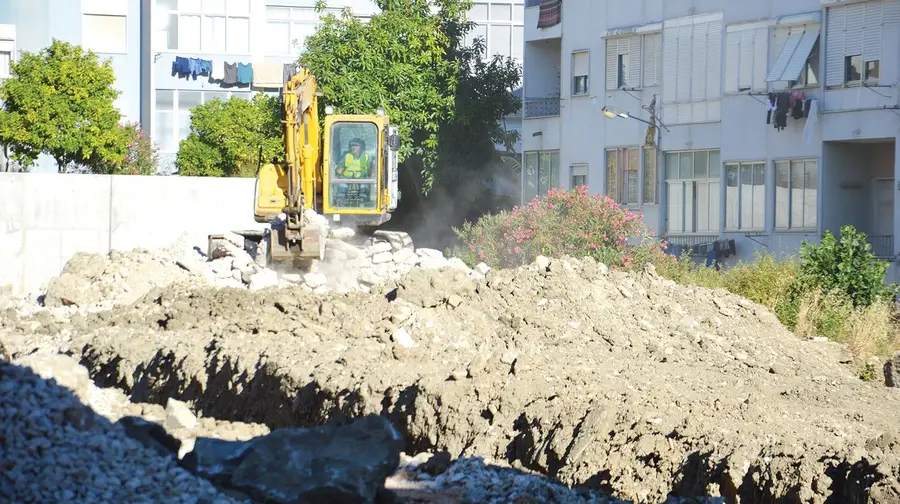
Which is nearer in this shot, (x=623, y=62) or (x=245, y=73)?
(x=623, y=62)

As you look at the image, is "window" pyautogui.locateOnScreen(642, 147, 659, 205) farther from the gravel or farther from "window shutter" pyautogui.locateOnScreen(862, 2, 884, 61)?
the gravel

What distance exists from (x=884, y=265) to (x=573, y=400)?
9.54 metres

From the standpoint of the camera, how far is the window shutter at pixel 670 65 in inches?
1171

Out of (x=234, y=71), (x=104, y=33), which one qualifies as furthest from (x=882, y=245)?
(x=104, y=33)

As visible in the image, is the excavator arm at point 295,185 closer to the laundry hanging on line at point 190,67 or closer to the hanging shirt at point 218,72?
the laundry hanging on line at point 190,67

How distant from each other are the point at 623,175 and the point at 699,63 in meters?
3.80

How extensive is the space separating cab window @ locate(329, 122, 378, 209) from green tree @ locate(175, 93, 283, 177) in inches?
723

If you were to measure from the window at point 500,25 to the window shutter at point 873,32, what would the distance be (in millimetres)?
21495

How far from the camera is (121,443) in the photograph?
782 centimetres

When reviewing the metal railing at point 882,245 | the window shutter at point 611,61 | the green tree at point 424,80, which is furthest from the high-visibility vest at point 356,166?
the window shutter at point 611,61

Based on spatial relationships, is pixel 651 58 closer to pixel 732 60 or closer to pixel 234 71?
pixel 732 60

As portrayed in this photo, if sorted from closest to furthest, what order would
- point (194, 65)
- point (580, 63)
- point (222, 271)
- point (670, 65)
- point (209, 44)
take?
point (222, 271), point (670, 65), point (580, 63), point (194, 65), point (209, 44)

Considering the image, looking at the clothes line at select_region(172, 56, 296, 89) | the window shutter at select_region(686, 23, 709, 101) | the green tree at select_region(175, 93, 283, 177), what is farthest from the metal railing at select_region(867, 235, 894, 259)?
the clothes line at select_region(172, 56, 296, 89)

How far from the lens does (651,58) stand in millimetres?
30625
